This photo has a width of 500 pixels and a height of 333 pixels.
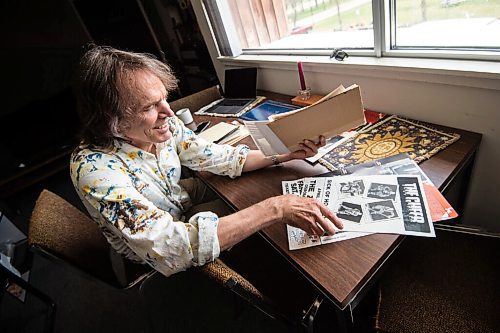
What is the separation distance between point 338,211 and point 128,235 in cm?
58

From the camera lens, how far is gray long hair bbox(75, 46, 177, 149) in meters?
0.81

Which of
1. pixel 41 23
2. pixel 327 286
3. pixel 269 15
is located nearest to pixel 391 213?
pixel 327 286

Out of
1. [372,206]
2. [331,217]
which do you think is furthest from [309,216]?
[372,206]

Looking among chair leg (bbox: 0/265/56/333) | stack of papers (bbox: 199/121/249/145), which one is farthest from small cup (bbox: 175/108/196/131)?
chair leg (bbox: 0/265/56/333)

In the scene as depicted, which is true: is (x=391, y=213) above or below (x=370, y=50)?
below

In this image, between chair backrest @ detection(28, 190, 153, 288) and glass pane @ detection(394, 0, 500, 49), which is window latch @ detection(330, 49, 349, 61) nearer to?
glass pane @ detection(394, 0, 500, 49)

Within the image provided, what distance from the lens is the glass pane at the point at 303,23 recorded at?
1.29 m

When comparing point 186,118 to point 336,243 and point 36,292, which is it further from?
point 36,292

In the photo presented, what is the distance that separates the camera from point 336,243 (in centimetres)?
68

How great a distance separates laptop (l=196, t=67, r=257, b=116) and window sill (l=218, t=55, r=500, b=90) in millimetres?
366

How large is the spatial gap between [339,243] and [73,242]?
0.94 m

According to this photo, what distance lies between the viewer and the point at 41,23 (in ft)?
8.59

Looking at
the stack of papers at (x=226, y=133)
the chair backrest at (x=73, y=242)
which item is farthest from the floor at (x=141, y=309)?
the stack of papers at (x=226, y=133)

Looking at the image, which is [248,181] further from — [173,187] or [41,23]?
[41,23]
